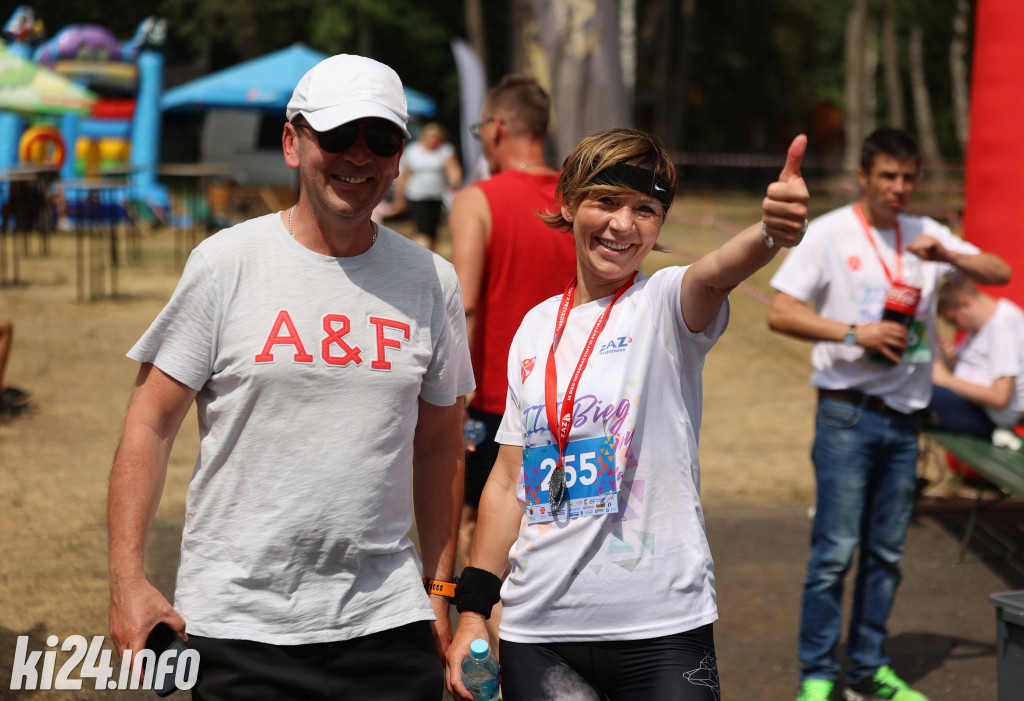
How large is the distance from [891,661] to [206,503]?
3.58 meters

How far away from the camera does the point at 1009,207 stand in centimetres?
743

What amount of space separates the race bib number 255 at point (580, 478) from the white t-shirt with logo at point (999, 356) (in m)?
4.58

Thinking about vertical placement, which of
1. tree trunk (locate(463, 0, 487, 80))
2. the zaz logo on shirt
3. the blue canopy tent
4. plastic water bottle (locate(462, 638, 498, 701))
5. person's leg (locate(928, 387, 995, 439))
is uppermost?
tree trunk (locate(463, 0, 487, 80))

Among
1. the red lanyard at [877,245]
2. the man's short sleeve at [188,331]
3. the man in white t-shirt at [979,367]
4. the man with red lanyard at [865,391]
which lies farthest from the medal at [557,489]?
the man in white t-shirt at [979,367]

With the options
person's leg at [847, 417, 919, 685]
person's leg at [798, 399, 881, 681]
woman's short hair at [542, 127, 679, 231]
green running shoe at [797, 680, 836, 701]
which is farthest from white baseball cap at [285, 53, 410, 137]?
green running shoe at [797, 680, 836, 701]

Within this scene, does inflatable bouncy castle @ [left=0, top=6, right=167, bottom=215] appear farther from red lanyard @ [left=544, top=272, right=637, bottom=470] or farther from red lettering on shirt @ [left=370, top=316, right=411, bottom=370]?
red lanyard @ [left=544, top=272, right=637, bottom=470]

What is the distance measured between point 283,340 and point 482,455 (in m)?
1.99

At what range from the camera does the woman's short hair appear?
2605 mm

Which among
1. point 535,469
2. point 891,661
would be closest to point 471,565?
point 535,469

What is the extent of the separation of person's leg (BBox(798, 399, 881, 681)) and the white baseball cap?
252 centimetres

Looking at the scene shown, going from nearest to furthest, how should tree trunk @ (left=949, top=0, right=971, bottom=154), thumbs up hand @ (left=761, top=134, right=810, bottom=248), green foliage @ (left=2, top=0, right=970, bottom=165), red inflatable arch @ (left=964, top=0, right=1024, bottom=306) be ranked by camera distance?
thumbs up hand @ (left=761, top=134, right=810, bottom=248) → red inflatable arch @ (left=964, top=0, right=1024, bottom=306) → tree trunk @ (left=949, top=0, right=971, bottom=154) → green foliage @ (left=2, top=0, right=970, bottom=165)

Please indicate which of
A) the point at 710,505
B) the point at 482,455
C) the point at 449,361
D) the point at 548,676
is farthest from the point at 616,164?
the point at 710,505

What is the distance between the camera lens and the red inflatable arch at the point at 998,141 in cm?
737

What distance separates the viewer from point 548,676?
8.36 feet
